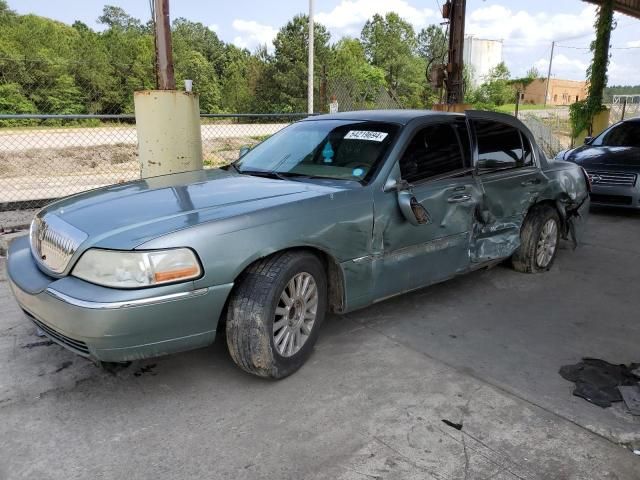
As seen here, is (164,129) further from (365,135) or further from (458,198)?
(458,198)

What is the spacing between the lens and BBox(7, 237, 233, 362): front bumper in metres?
2.63

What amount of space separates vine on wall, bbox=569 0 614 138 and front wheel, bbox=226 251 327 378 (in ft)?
45.3

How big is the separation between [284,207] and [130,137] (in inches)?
729

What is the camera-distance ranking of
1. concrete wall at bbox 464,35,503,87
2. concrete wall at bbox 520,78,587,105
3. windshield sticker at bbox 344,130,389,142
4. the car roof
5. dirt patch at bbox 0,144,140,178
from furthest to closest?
concrete wall at bbox 520,78,587,105
concrete wall at bbox 464,35,503,87
dirt patch at bbox 0,144,140,178
the car roof
windshield sticker at bbox 344,130,389,142

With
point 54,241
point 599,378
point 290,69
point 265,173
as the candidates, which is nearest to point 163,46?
point 265,173

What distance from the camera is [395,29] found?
65375 millimetres

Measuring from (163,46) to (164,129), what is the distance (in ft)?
2.91

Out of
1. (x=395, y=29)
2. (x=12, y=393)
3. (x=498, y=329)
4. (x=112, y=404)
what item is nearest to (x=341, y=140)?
(x=498, y=329)

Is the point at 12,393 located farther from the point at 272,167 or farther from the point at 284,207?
the point at 272,167

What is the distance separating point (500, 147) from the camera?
4.92 m

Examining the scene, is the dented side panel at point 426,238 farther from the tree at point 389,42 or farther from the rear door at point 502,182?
the tree at point 389,42

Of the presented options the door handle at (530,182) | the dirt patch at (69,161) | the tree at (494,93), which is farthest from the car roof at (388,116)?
the tree at (494,93)

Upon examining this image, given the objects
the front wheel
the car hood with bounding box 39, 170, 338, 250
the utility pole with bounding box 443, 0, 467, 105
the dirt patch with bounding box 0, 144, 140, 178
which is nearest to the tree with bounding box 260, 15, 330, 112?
the dirt patch with bounding box 0, 144, 140, 178

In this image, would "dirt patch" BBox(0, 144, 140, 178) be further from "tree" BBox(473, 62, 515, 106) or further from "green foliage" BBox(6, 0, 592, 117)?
"tree" BBox(473, 62, 515, 106)
